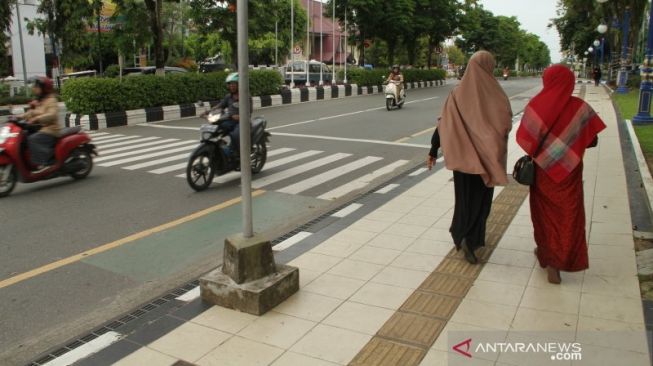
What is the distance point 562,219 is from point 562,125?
2.28 ft

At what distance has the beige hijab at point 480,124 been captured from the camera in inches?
183

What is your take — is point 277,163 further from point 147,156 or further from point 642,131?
point 642,131

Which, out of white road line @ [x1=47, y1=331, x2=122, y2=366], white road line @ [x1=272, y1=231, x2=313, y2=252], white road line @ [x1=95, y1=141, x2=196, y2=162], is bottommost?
white road line @ [x1=47, y1=331, x2=122, y2=366]

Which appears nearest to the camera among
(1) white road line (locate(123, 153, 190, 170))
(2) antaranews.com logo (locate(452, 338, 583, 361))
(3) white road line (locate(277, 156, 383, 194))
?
(2) antaranews.com logo (locate(452, 338, 583, 361))

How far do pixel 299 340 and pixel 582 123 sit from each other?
2.55 m

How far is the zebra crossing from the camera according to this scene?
8445 mm

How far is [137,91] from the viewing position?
16.0 metres

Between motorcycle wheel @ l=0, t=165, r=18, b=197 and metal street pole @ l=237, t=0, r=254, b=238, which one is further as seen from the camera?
motorcycle wheel @ l=0, t=165, r=18, b=197

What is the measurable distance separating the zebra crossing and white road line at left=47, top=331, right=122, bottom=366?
421cm

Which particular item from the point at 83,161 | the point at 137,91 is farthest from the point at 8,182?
the point at 137,91

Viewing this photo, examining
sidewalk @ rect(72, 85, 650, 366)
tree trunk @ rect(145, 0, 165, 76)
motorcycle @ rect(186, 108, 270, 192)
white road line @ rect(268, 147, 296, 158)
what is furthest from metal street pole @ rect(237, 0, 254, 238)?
tree trunk @ rect(145, 0, 165, 76)

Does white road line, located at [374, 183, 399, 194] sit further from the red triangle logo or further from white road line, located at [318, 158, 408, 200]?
the red triangle logo

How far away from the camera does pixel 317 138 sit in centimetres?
1281

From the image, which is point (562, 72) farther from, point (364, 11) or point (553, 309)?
point (364, 11)
